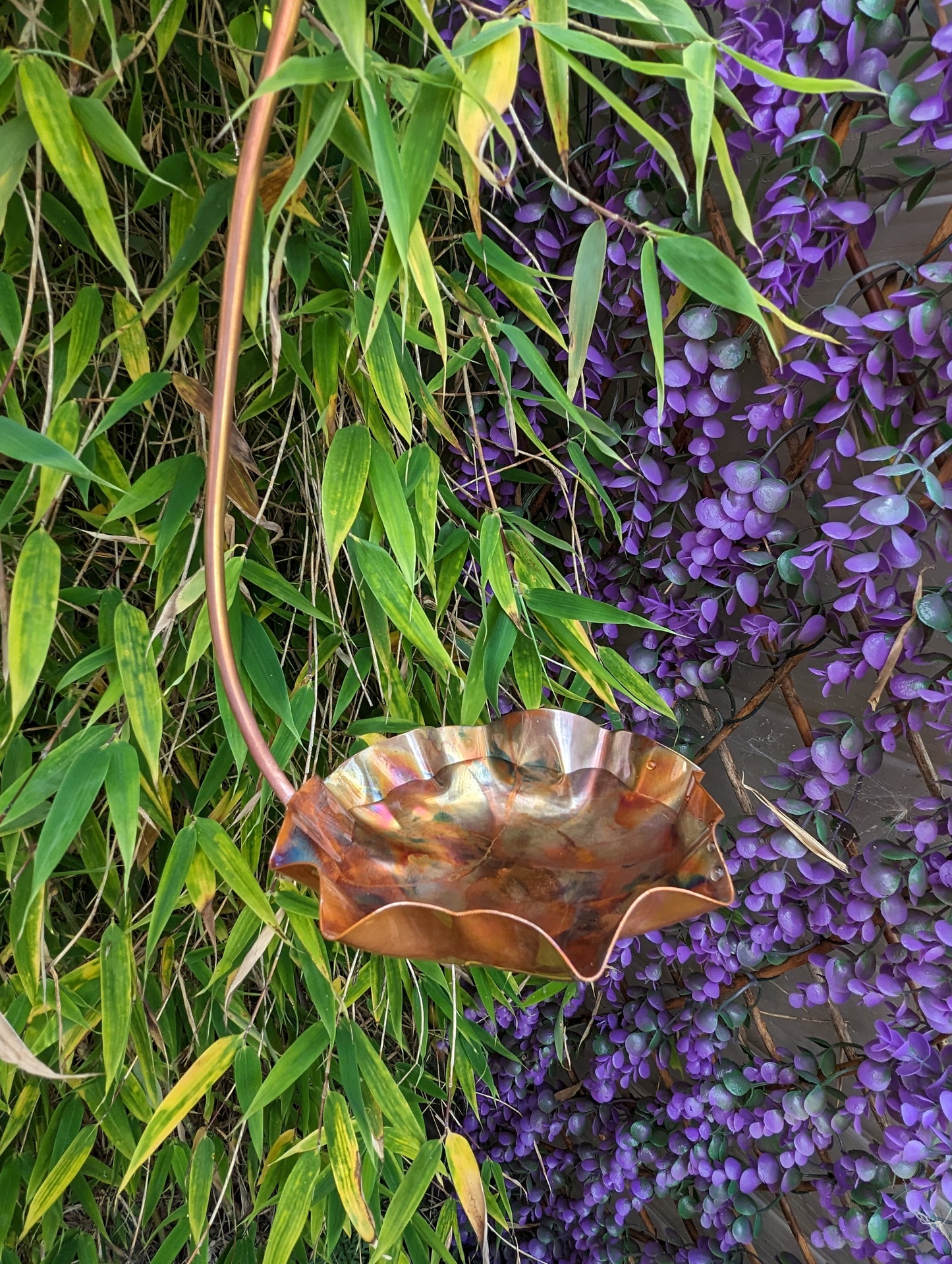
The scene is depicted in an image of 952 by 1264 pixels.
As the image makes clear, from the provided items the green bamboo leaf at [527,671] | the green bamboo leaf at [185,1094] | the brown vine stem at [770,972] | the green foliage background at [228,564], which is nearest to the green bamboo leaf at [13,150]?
the green foliage background at [228,564]

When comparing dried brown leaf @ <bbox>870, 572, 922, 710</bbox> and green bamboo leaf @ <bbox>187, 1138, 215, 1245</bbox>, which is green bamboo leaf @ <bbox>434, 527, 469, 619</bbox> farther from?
green bamboo leaf @ <bbox>187, 1138, 215, 1245</bbox>

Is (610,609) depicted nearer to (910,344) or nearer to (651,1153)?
(910,344)

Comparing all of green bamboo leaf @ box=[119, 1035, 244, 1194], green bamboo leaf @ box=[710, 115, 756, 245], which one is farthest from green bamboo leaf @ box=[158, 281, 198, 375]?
green bamboo leaf @ box=[119, 1035, 244, 1194]

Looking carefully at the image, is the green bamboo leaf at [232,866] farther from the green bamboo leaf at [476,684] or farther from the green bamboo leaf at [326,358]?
the green bamboo leaf at [326,358]

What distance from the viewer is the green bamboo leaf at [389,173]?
1.01ft

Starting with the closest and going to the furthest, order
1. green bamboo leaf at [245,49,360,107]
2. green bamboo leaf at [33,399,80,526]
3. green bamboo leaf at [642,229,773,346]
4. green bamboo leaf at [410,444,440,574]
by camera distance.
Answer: green bamboo leaf at [245,49,360,107]
green bamboo leaf at [642,229,773,346]
green bamboo leaf at [33,399,80,526]
green bamboo leaf at [410,444,440,574]

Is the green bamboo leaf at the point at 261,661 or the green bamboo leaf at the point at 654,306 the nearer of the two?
the green bamboo leaf at the point at 654,306

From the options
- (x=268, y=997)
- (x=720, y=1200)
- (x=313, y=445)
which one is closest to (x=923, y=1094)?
(x=720, y=1200)

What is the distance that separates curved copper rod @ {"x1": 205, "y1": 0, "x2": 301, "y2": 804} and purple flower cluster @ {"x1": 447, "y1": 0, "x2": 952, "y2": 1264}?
38cm

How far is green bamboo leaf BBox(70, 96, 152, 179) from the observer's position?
387 millimetres

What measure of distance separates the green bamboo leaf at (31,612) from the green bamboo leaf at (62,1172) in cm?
39

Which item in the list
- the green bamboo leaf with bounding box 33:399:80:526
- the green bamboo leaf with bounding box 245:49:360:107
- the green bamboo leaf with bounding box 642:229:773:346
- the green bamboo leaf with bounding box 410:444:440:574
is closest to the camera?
the green bamboo leaf with bounding box 245:49:360:107

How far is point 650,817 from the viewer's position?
37 cm

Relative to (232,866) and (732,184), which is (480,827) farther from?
(732,184)
